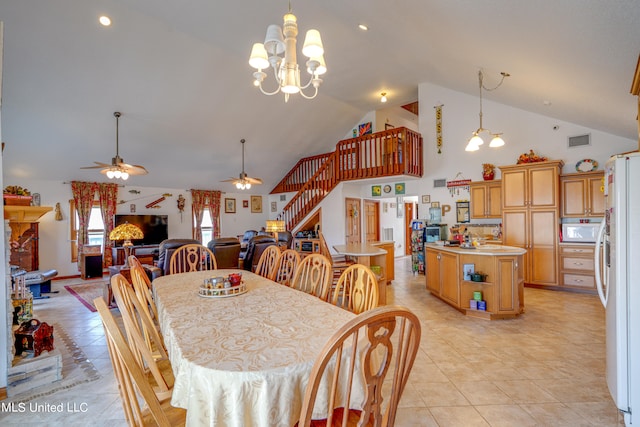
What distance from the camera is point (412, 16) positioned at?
3.29 m

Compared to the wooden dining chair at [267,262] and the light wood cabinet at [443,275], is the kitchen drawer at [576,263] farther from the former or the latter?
the wooden dining chair at [267,262]

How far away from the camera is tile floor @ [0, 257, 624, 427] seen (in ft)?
6.78

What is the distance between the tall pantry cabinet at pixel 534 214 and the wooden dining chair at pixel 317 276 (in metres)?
4.84

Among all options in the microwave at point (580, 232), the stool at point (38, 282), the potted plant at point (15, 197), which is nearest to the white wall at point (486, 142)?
the microwave at point (580, 232)

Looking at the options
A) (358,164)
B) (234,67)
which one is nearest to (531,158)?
(358,164)

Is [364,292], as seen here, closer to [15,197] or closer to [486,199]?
[15,197]

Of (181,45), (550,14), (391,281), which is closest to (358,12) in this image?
(550,14)

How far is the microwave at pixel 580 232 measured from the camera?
5180mm

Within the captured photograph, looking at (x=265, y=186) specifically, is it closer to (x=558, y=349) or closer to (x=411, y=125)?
(x=411, y=125)

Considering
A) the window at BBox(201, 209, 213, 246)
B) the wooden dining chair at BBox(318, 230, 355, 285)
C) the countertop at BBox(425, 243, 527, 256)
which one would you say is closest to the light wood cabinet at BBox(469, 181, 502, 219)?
the countertop at BBox(425, 243, 527, 256)

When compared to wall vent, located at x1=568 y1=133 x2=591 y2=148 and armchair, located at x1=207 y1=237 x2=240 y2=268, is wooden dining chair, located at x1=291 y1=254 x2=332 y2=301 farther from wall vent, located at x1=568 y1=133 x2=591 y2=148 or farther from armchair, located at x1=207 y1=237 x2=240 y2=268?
wall vent, located at x1=568 y1=133 x2=591 y2=148

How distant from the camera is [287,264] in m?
2.96

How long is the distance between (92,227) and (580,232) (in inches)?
415

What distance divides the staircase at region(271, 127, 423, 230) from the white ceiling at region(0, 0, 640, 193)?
1183mm
